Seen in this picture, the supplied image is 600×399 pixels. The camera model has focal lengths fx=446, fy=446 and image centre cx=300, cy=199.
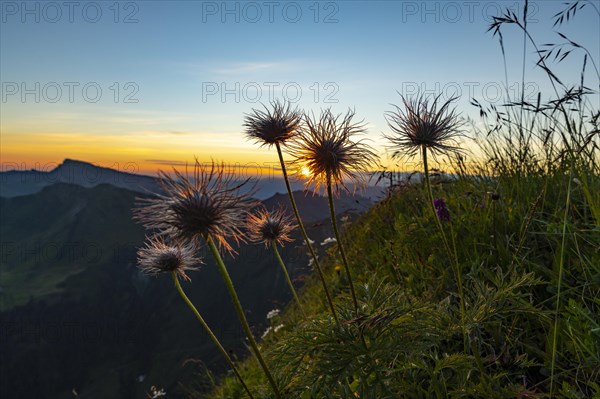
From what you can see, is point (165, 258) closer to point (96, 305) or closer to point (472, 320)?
point (472, 320)

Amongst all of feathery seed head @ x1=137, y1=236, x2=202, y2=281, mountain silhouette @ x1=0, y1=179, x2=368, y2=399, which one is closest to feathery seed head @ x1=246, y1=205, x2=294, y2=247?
feathery seed head @ x1=137, y1=236, x2=202, y2=281

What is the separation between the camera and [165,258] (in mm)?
2912

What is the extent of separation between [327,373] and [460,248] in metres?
2.43

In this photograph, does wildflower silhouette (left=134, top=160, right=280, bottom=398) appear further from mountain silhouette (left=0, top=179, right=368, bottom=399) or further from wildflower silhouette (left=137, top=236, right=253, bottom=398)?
mountain silhouette (left=0, top=179, right=368, bottom=399)

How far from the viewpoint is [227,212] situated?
6.86 feet

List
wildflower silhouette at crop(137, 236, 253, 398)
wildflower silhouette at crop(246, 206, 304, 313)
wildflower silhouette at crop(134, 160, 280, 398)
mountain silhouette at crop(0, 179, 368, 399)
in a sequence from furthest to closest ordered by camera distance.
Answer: mountain silhouette at crop(0, 179, 368, 399) → wildflower silhouette at crop(246, 206, 304, 313) → wildflower silhouette at crop(137, 236, 253, 398) → wildflower silhouette at crop(134, 160, 280, 398)

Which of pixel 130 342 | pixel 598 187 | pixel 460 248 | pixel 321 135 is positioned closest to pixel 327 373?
pixel 321 135

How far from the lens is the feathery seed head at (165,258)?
9.52ft

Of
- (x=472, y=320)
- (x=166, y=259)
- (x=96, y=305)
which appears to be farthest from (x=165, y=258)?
(x=96, y=305)

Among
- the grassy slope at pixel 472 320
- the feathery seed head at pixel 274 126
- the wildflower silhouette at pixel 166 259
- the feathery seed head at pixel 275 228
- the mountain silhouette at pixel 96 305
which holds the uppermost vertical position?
the feathery seed head at pixel 274 126

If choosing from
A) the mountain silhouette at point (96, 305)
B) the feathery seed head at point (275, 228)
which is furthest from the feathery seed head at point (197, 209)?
the mountain silhouette at point (96, 305)

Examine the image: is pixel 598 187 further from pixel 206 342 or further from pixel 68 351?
pixel 68 351

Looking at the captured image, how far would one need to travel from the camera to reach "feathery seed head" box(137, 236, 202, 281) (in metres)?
2.90

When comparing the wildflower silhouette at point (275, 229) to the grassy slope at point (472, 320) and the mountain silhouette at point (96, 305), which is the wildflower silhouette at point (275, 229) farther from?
the mountain silhouette at point (96, 305)
